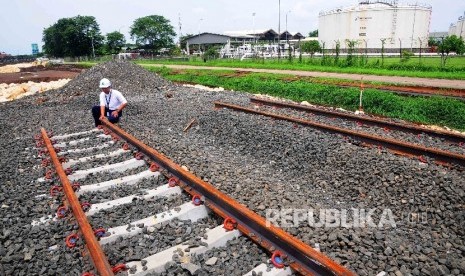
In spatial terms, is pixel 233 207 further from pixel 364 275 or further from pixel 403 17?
pixel 403 17

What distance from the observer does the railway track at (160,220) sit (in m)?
2.99

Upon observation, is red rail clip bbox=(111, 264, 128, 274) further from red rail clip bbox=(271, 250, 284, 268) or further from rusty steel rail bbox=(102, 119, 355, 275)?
red rail clip bbox=(271, 250, 284, 268)

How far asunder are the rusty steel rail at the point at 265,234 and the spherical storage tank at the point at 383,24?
6687cm

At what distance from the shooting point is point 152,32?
310ft

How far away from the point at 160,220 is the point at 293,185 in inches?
86.3

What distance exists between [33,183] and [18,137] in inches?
153

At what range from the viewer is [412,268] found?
3064mm

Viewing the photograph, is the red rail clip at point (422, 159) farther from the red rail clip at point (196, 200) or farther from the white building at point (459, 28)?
the white building at point (459, 28)

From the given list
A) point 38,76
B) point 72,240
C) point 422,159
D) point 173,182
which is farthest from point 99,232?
point 38,76

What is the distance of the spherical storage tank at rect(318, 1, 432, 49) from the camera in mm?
66000

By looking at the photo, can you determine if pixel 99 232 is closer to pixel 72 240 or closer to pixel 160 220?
pixel 72 240

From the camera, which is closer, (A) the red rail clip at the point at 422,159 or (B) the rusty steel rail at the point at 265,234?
(B) the rusty steel rail at the point at 265,234

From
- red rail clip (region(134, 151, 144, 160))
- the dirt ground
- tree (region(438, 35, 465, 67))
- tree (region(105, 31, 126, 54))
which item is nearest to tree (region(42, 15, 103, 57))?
tree (region(105, 31, 126, 54))

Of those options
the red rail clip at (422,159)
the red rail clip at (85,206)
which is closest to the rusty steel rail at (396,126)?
the red rail clip at (422,159)
